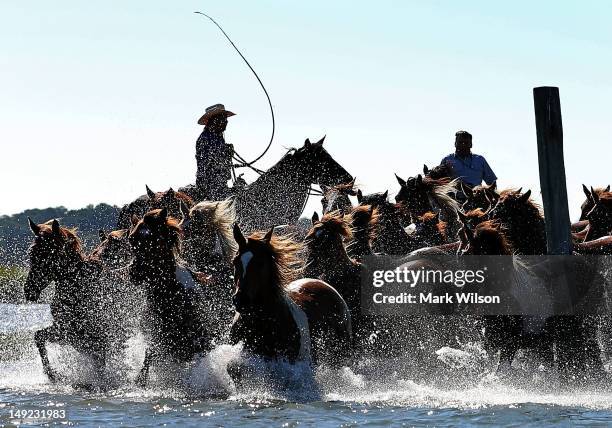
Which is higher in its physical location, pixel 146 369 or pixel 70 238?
pixel 70 238

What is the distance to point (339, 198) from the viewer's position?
13281 mm

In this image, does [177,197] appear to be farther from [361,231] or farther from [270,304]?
[270,304]

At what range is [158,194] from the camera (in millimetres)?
12391

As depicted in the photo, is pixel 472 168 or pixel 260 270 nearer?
pixel 260 270

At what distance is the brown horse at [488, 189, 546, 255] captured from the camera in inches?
392

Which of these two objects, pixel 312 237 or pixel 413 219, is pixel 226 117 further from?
pixel 312 237

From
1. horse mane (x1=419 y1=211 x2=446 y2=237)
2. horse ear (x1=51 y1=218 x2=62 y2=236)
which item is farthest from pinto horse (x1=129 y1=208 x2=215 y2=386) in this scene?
horse mane (x1=419 y1=211 x2=446 y2=237)

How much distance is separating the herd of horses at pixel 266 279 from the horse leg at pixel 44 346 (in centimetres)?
1

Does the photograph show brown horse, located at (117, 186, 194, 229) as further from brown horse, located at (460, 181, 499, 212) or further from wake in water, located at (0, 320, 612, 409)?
brown horse, located at (460, 181, 499, 212)

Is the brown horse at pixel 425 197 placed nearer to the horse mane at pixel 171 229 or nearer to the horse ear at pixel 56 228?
the horse mane at pixel 171 229

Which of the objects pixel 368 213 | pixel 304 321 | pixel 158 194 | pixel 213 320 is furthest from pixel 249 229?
pixel 304 321

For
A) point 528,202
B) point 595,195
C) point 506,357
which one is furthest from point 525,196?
point 595,195

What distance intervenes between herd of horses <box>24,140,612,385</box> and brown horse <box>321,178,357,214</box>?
0.62 m

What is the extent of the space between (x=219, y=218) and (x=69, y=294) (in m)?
1.50
